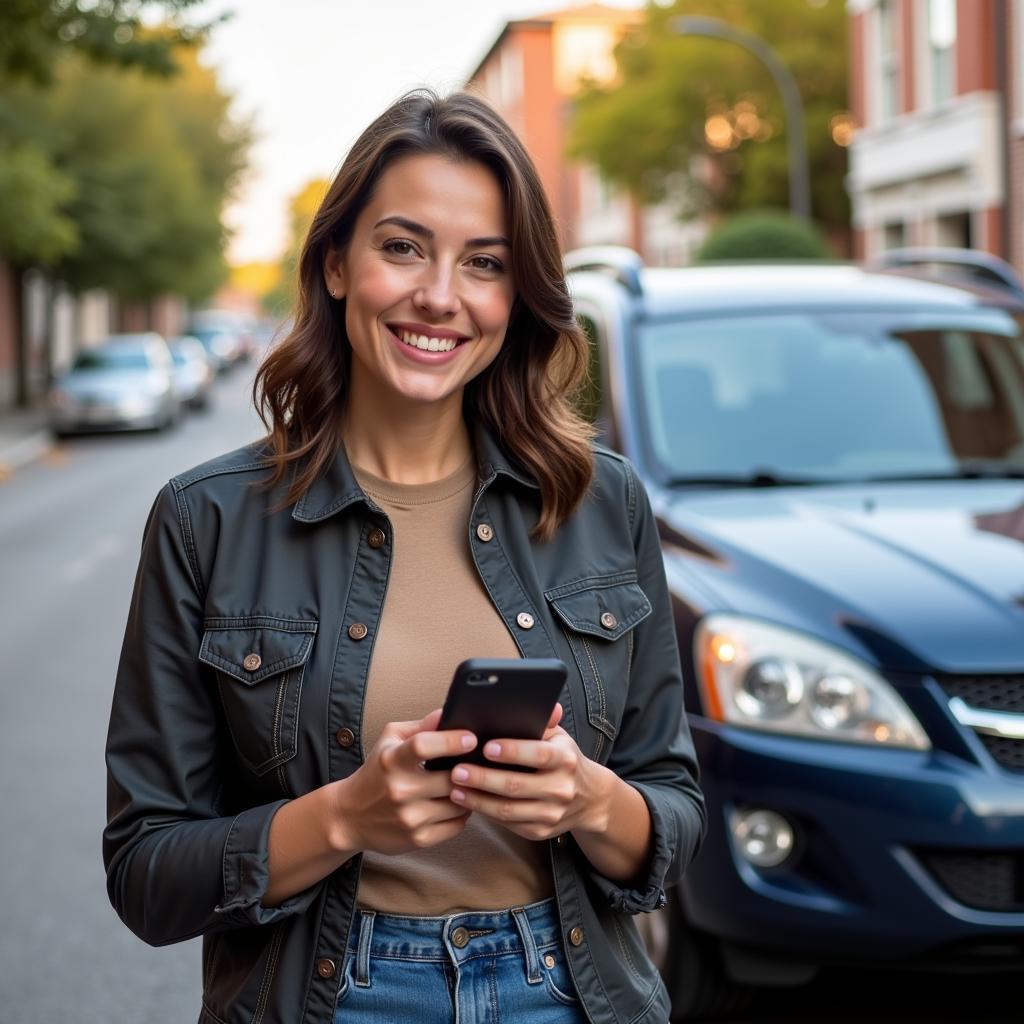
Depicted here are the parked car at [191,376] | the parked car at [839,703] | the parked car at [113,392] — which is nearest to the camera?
the parked car at [839,703]

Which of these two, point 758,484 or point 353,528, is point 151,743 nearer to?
point 353,528

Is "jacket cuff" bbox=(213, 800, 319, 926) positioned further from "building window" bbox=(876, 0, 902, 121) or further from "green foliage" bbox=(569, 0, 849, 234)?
"green foliage" bbox=(569, 0, 849, 234)

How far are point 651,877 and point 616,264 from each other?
→ 3.76 m

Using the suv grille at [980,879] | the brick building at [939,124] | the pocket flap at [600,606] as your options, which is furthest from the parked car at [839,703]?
the brick building at [939,124]

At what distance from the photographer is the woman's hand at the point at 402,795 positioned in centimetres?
179

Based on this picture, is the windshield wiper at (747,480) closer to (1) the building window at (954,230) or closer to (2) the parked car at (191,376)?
(1) the building window at (954,230)

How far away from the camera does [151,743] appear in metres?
2.04

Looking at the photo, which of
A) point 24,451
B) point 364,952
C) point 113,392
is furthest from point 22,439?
point 364,952

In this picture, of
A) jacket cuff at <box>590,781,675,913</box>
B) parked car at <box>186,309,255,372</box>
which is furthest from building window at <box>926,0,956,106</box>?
parked car at <box>186,309,255,372</box>

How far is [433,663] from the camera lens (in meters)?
2.13

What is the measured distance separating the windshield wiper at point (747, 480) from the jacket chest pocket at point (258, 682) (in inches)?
111

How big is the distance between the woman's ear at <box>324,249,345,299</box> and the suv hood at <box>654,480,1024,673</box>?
184cm

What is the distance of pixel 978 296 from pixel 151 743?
4251 millimetres

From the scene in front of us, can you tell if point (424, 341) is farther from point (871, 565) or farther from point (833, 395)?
point (833, 395)
